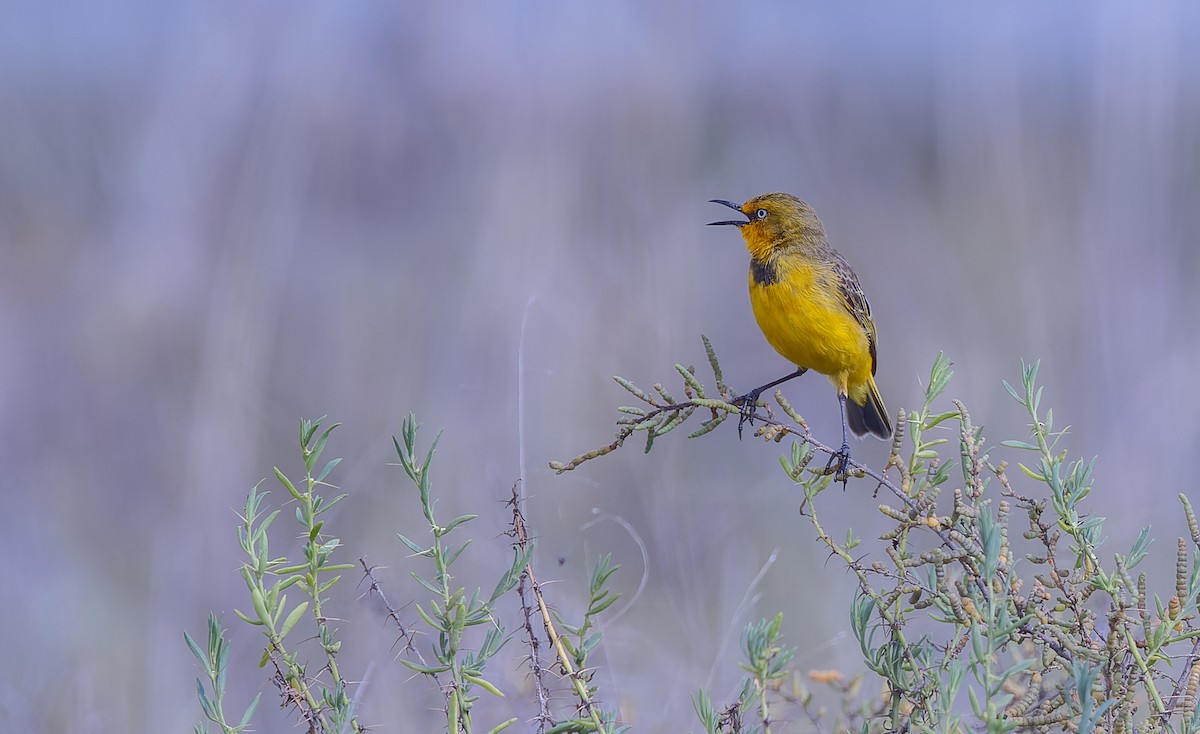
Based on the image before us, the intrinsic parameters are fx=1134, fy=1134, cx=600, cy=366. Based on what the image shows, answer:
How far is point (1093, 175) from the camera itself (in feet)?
24.1

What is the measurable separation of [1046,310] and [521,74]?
361 cm

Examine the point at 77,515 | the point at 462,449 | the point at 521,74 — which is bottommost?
the point at 77,515

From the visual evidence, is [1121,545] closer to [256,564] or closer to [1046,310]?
[1046,310]

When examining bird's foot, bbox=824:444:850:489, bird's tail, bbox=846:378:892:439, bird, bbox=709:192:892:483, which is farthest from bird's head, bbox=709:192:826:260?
bird's foot, bbox=824:444:850:489

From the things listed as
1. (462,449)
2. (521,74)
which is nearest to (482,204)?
(521,74)

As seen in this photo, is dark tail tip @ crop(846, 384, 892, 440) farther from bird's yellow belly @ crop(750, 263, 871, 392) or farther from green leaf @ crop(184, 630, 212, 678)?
green leaf @ crop(184, 630, 212, 678)

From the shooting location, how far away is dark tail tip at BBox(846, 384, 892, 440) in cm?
448

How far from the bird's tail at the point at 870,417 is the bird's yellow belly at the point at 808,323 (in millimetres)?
454

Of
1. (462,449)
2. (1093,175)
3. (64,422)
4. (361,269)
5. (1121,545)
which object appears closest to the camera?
(1121,545)

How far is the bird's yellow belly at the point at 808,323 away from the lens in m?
3.89

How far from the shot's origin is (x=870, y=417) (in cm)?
456

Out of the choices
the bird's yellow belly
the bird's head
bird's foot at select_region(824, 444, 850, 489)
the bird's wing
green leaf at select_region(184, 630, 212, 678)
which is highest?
the bird's head

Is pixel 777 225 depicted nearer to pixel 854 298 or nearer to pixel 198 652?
pixel 854 298

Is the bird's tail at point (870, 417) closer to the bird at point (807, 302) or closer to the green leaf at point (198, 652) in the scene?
the bird at point (807, 302)
